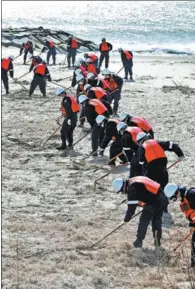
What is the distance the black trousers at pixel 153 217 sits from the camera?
26.9 feet

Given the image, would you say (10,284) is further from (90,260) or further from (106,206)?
(106,206)

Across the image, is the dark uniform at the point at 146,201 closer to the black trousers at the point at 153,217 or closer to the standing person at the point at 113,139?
the black trousers at the point at 153,217

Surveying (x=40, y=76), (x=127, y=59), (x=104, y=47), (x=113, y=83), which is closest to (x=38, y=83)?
(x=40, y=76)

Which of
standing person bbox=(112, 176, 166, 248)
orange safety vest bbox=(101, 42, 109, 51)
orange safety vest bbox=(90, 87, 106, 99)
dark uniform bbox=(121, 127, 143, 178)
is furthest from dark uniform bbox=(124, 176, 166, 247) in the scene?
orange safety vest bbox=(101, 42, 109, 51)

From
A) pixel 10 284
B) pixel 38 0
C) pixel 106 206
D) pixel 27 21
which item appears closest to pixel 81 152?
pixel 106 206

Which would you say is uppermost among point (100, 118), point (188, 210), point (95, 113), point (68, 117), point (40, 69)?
point (188, 210)

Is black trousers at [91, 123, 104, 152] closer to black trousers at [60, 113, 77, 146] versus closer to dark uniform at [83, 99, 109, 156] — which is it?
dark uniform at [83, 99, 109, 156]

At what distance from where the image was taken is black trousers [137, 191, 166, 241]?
8.20 meters

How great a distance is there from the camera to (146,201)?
8164mm

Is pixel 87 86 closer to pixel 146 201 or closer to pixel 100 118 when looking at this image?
pixel 100 118

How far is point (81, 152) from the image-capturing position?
1321 centimetres

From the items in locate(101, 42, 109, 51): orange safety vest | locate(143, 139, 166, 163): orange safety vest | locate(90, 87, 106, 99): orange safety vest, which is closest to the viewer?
locate(143, 139, 166, 163): orange safety vest

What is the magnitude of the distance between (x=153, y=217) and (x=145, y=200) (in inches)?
14.0

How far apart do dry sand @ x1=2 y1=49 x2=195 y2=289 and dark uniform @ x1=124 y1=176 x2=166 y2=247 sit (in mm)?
265
